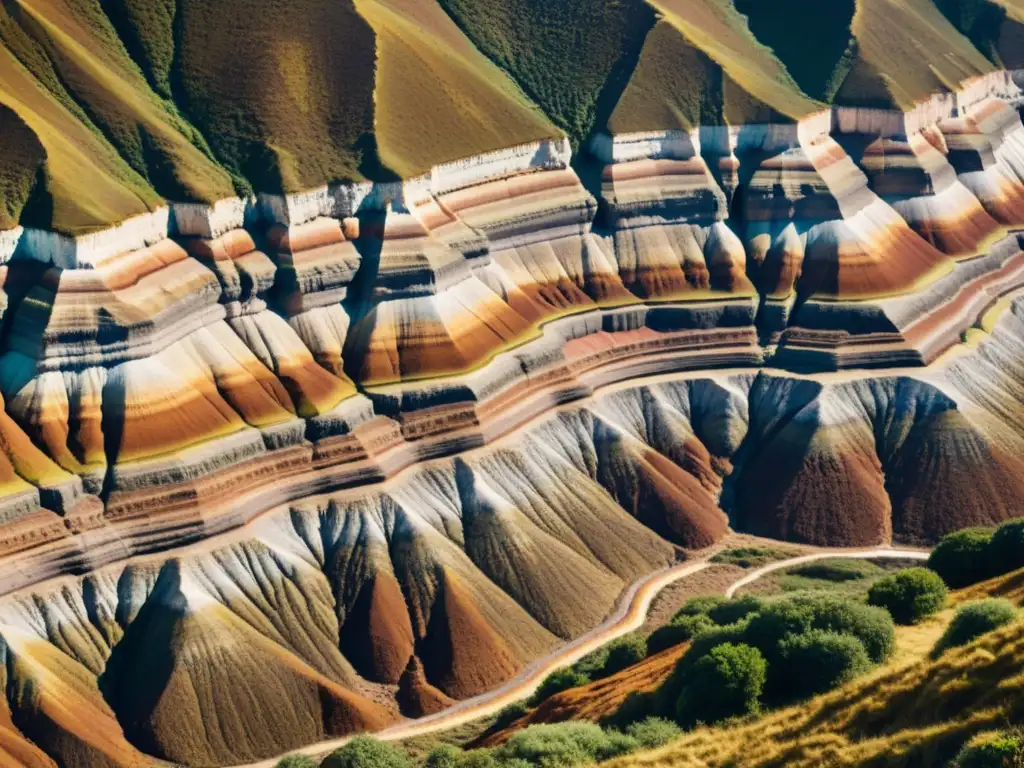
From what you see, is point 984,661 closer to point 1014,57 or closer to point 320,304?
point 320,304

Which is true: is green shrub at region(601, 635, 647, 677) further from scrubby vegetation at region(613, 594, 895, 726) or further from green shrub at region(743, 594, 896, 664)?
green shrub at region(743, 594, 896, 664)

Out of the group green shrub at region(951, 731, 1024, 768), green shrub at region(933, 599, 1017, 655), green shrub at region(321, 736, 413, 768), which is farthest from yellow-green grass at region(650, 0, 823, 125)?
green shrub at region(951, 731, 1024, 768)

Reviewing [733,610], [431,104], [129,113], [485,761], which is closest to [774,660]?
[485,761]

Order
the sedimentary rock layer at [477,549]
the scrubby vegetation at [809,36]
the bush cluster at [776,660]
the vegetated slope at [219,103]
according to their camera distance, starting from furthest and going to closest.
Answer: the scrubby vegetation at [809,36], the vegetated slope at [219,103], the sedimentary rock layer at [477,549], the bush cluster at [776,660]

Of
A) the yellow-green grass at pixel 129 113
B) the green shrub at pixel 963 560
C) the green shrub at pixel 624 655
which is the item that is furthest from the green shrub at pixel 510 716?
the yellow-green grass at pixel 129 113

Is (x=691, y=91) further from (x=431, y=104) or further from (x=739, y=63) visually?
(x=431, y=104)

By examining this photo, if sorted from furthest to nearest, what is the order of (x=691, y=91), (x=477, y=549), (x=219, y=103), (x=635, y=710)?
(x=691, y=91), (x=219, y=103), (x=477, y=549), (x=635, y=710)

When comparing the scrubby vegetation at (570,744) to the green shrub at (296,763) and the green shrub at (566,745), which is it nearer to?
the green shrub at (566,745)
